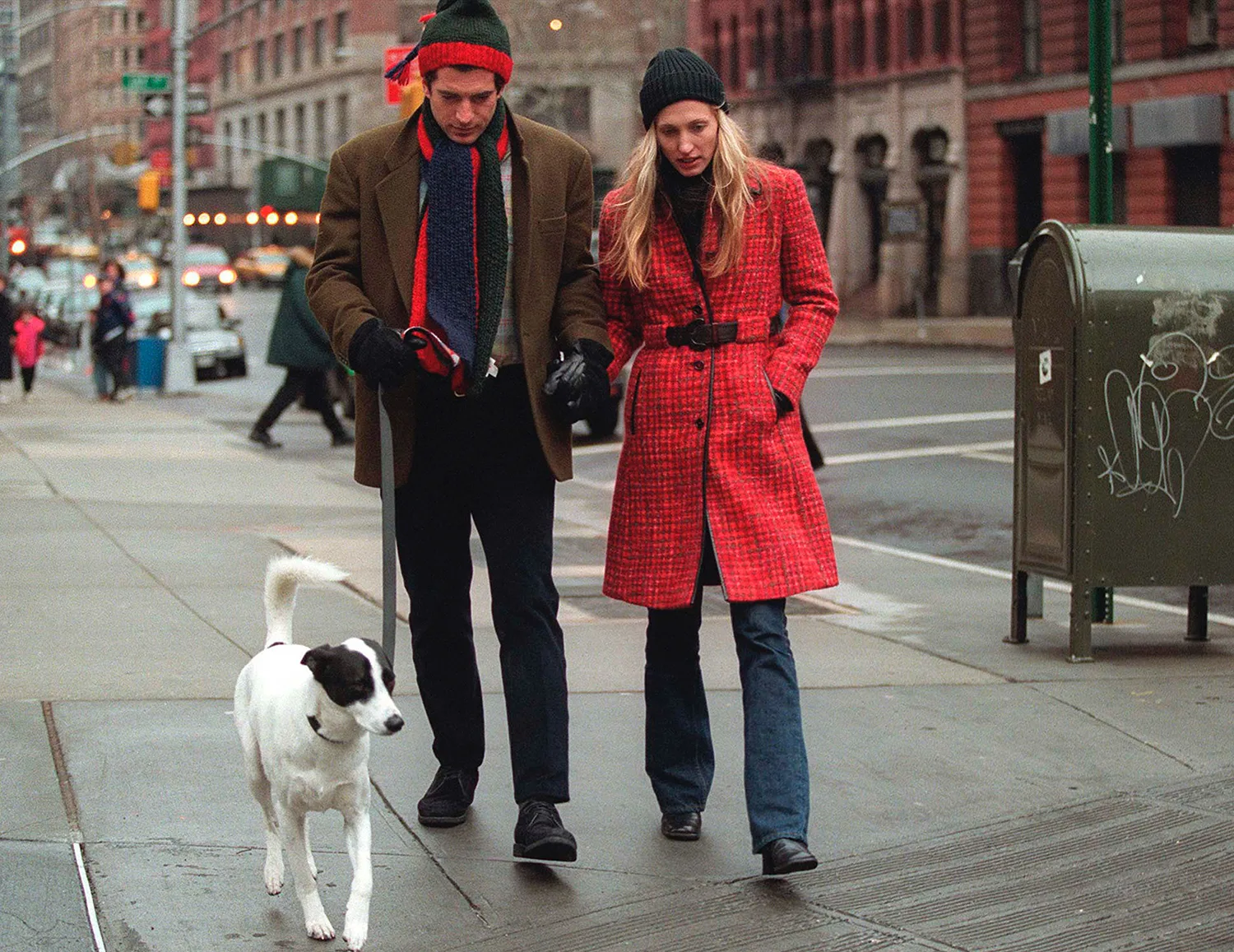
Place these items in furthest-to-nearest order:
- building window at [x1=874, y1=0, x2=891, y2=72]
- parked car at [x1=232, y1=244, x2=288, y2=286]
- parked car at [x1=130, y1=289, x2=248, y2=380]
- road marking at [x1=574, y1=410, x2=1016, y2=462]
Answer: parked car at [x1=232, y1=244, x2=288, y2=286] → building window at [x1=874, y1=0, x2=891, y2=72] → parked car at [x1=130, y1=289, x2=248, y2=380] → road marking at [x1=574, y1=410, x2=1016, y2=462]

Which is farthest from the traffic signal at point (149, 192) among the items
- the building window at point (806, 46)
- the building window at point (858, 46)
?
the building window at point (806, 46)

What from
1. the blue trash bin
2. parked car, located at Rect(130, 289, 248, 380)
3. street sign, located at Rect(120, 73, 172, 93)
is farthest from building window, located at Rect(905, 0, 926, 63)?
the blue trash bin

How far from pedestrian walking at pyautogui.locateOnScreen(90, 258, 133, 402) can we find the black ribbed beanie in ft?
71.4

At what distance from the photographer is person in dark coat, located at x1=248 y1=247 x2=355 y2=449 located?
59.6ft

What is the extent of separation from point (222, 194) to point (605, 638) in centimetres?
9074

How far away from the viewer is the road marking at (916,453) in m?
16.6

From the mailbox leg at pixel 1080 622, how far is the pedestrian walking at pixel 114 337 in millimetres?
20070

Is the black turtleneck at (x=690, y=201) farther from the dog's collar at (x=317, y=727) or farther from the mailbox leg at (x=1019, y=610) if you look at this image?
the mailbox leg at (x=1019, y=610)

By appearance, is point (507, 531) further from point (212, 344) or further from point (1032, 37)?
point (1032, 37)

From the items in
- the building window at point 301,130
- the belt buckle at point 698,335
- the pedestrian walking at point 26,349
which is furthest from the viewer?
the building window at point 301,130

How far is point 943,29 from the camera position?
48.0 meters

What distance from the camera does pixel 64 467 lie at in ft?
50.0

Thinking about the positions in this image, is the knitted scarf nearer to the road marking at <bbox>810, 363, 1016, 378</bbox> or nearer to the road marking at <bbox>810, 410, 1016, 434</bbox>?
the road marking at <bbox>810, 410, 1016, 434</bbox>

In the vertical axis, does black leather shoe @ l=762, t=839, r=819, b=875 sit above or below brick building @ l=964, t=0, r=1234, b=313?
below
